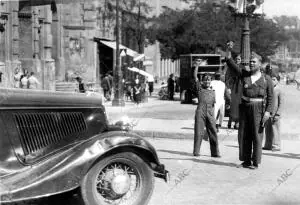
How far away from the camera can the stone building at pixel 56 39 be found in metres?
27.0

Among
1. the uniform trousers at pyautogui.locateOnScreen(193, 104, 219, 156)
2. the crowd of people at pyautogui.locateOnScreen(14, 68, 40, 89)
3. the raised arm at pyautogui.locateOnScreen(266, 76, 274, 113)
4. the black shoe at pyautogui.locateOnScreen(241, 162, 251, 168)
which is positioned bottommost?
the black shoe at pyautogui.locateOnScreen(241, 162, 251, 168)

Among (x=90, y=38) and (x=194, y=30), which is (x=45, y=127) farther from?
(x=90, y=38)

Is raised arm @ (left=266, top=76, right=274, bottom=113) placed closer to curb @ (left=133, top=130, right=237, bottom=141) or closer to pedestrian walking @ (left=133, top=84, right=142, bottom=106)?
curb @ (left=133, top=130, right=237, bottom=141)

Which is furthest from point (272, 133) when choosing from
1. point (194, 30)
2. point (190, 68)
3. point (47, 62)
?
point (194, 30)

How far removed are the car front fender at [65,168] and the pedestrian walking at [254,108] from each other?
10.4 ft

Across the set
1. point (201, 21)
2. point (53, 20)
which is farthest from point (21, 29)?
point (201, 21)

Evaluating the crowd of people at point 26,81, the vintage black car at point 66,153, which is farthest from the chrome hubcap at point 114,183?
the crowd of people at point 26,81

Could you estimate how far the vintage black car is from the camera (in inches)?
236

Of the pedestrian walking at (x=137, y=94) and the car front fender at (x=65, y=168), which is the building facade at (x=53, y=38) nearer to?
the pedestrian walking at (x=137, y=94)

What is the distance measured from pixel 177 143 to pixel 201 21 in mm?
27236

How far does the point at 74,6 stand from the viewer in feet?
127

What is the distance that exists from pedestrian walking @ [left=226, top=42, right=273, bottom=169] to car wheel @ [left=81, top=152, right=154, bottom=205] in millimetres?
3102

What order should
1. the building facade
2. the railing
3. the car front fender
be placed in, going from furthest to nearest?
the railing → the building facade → the car front fender

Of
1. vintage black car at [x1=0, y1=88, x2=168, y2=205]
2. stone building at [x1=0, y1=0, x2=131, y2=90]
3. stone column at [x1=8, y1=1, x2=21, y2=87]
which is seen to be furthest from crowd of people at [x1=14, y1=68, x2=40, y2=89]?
vintage black car at [x1=0, y1=88, x2=168, y2=205]
